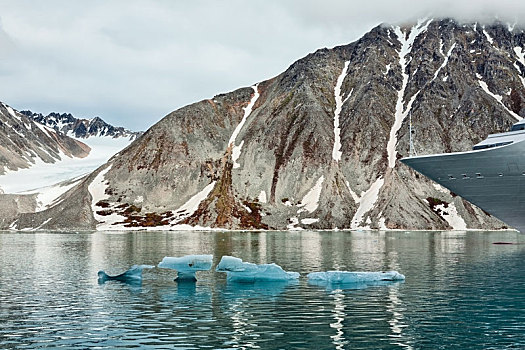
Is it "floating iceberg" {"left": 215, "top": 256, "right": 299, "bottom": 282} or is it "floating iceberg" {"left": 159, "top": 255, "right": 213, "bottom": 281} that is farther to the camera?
"floating iceberg" {"left": 215, "top": 256, "right": 299, "bottom": 282}

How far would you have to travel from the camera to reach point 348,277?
156 feet

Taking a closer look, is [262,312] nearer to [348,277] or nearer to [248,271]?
[248,271]

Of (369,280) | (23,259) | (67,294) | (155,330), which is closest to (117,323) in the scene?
(155,330)

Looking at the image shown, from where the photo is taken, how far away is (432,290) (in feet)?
147

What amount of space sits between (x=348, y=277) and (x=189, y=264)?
1291 centimetres

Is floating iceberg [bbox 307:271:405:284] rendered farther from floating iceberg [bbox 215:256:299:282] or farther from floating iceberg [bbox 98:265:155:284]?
floating iceberg [bbox 98:265:155:284]

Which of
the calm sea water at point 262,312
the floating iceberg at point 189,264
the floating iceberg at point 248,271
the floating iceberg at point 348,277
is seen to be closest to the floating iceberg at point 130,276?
the calm sea water at point 262,312

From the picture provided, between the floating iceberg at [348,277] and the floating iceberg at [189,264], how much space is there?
28.9ft

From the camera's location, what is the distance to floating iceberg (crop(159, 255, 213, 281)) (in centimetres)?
4797

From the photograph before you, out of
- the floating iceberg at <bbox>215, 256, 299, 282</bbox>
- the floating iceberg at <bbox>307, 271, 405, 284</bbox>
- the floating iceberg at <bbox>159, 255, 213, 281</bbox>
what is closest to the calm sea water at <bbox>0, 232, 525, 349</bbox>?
the floating iceberg at <bbox>215, 256, 299, 282</bbox>

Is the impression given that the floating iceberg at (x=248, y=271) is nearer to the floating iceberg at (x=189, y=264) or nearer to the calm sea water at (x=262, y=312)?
the calm sea water at (x=262, y=312)

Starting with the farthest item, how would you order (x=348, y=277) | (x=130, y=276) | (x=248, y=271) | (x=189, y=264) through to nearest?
(x=130, y=276) < (x=189, y=264) < (x=248, y=271) < (x=348, y=277)

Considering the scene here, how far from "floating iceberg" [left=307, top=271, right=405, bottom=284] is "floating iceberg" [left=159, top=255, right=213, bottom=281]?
28.9 feet

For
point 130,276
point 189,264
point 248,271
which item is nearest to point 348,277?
point 248,271
